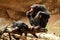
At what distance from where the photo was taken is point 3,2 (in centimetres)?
836

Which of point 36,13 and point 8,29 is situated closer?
point 8,29

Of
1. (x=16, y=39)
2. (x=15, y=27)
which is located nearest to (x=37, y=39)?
(x=16, y=39)

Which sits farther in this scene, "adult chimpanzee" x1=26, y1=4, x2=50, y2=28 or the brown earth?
the brown earth


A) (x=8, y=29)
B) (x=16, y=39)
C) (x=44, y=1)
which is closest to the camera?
(x=8, y=29)

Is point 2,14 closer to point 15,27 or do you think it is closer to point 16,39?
point 16,39

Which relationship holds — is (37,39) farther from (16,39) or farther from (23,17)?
(23,17)

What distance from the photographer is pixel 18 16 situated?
8.49 m

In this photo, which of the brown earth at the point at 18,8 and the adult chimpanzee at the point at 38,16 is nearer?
the adult chimpanzee at the point at 38,16

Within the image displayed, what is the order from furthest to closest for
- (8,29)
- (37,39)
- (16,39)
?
(37,39)
(16,39)
(8,29)

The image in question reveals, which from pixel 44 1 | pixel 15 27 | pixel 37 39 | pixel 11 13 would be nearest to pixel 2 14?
pixel 11 13

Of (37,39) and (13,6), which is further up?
(13,6)

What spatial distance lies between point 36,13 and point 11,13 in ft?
14.8

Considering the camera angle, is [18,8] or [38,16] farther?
[18,8]

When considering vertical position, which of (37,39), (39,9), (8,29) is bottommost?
(37,39)
